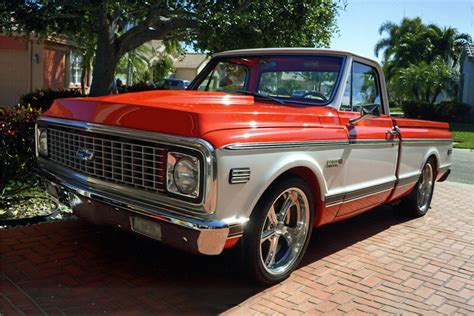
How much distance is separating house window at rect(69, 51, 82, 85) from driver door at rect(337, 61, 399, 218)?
62.7 ft

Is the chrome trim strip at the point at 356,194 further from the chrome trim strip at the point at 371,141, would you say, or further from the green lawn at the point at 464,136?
the green lawn at the point at 464,136

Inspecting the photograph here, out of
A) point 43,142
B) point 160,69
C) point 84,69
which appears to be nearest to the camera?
point 43,142

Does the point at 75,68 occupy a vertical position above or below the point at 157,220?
above

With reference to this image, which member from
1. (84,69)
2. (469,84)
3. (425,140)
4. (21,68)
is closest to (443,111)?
(469,84)

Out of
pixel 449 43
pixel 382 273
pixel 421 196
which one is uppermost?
pixel 449 43

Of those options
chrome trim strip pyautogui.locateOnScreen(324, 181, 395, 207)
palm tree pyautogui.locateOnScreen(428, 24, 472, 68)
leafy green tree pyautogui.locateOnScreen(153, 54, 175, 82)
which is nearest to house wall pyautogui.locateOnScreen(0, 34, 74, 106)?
leafy green tree pyautogui.locateOnScreen(153, 54, 175, 82)

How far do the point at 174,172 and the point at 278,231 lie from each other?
3.67 feet

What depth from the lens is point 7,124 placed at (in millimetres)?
5148

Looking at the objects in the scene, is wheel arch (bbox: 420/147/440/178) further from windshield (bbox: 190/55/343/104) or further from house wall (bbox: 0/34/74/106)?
house wall (bbox: 0/34/74/106)

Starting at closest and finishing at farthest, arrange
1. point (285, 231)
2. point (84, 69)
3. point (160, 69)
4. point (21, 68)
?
point (285, 231) < point (21, 68) < point (84, 69) < point (160, 69)

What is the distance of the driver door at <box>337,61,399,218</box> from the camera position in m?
4.36

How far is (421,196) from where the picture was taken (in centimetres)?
639

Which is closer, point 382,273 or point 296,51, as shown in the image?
point 382,273

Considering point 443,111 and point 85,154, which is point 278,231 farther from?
A: point 443,111
